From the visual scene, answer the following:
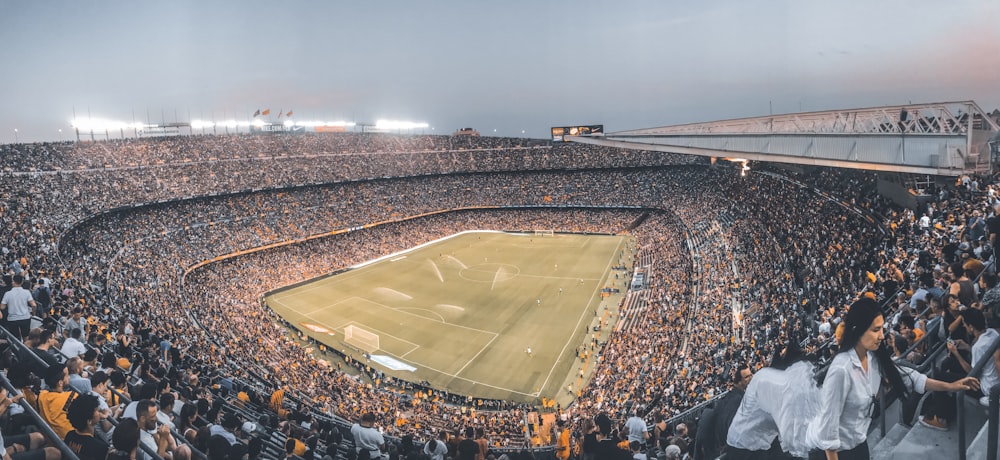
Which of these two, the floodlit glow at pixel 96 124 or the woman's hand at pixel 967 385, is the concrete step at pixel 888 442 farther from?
the floodlit glow at pixel 96 124

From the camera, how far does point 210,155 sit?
58.2 meters

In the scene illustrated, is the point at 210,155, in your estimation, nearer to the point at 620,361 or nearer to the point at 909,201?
the point at 620,361

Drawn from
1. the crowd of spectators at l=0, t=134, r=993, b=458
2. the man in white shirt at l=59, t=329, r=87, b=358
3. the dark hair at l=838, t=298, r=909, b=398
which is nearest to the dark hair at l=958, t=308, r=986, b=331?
the dark hair at l=838, t=298, r=909, b=398

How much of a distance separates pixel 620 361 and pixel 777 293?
7.24 meters

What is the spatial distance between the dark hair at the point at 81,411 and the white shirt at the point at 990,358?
7.45m

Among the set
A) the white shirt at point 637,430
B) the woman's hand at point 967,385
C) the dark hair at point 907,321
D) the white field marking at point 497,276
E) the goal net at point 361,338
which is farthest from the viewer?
the white field marking at point 497,276

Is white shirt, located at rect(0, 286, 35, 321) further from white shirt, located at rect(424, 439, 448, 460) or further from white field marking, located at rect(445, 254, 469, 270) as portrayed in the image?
white field marking, located at rect(445, 254, 469, 270)

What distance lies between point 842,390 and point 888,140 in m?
15.2

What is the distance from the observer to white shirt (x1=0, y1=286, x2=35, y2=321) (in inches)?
380

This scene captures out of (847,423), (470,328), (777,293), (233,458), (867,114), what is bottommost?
(470,328)

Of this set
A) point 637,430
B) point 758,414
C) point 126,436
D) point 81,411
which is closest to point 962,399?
point 758,414

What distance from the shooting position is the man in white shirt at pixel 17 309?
31.7 feet

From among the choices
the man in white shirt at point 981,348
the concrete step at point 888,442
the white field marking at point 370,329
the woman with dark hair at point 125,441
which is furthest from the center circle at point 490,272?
the man in white shirt at point 981,348

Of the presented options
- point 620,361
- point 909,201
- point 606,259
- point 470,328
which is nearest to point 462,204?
point 606,259
